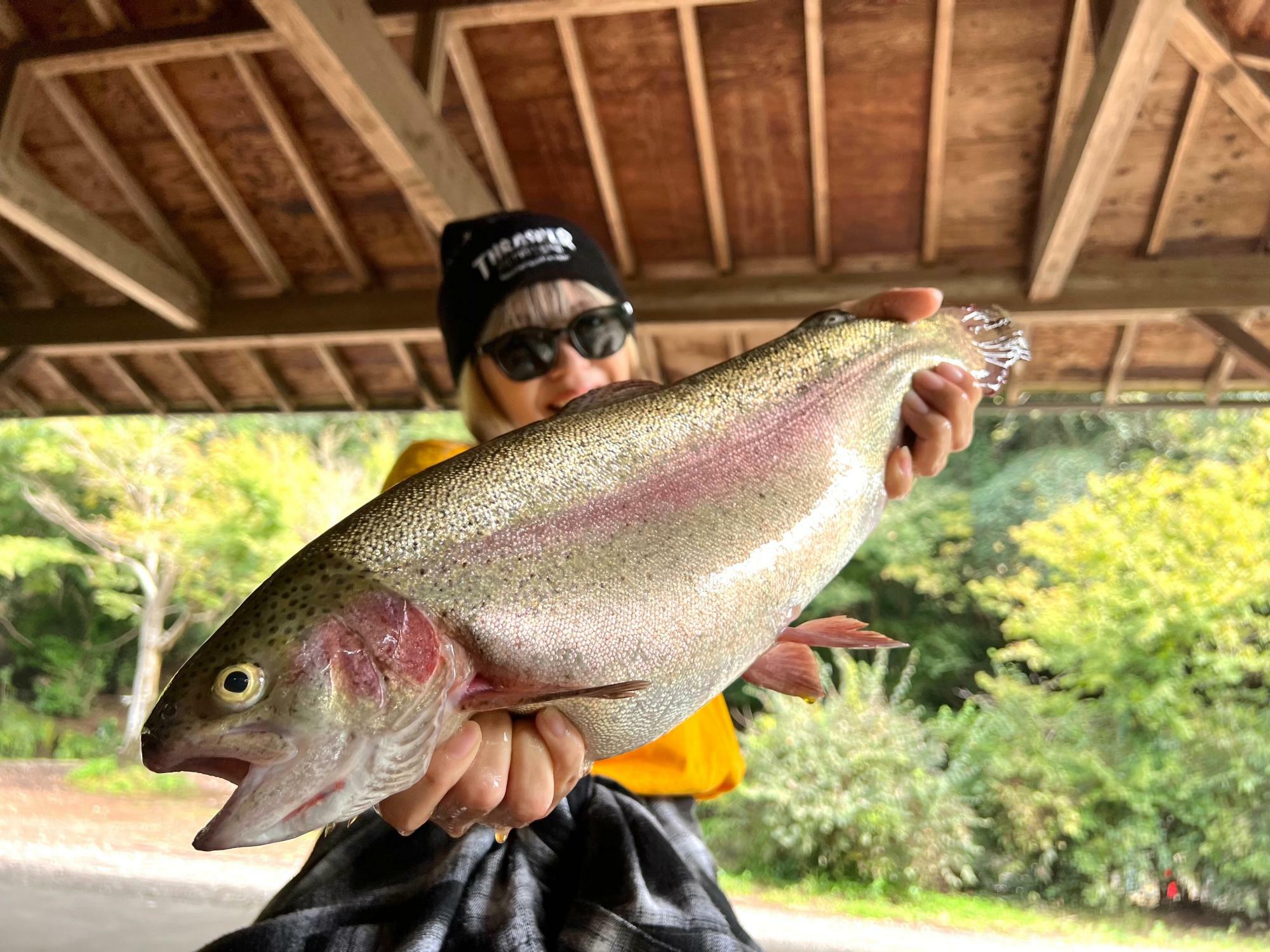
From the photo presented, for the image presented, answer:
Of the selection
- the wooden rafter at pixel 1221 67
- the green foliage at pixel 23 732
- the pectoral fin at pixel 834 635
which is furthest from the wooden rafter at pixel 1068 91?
the green foliage at pixel 23 732

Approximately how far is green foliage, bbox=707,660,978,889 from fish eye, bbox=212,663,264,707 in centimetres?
893

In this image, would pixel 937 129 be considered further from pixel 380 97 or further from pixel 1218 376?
pixel 1218 376

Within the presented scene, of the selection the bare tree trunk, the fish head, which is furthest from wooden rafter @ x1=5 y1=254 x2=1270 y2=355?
the bare tree trunk

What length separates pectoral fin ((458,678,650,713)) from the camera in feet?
3.80

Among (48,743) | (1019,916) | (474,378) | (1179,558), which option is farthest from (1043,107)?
(48,743)

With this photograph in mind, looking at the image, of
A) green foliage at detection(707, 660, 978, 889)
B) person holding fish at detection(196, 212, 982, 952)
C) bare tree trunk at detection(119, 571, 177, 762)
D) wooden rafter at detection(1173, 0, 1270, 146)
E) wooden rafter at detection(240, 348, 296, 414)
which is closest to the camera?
person holding fish at detection(196, 212, 982, 952)

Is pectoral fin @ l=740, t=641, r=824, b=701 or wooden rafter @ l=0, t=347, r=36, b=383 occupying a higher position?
wooden rafter @ l=0, t=347, r=36, b=383

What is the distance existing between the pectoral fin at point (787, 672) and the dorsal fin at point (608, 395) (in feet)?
1.65

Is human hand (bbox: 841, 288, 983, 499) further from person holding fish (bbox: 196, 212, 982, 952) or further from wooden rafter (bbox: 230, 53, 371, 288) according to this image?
wooden rafter (bbox: 230, 53, 371, 288)

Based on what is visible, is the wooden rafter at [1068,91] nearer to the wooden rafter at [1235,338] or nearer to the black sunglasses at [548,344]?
the wooden rafter at [1235,338]

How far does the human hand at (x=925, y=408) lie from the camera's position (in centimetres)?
178

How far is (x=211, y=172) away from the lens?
16.1 feet

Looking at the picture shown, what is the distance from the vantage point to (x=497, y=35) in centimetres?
411

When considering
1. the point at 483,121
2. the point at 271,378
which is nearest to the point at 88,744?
the point at 271,378
